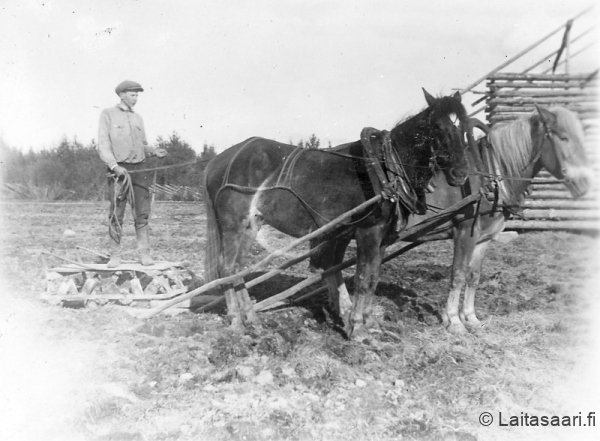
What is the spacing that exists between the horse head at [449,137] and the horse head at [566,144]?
1281 millimetres

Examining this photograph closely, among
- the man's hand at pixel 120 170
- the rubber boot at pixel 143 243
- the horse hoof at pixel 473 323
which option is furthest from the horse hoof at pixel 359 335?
the man's hand at pixel 120 170

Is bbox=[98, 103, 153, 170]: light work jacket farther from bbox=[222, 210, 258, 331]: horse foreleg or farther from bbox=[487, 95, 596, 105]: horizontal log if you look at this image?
bbox=[487, 95, 596, 105]: horizontal log

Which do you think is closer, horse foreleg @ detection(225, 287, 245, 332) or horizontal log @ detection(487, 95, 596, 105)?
horse foreleg @ detection(225, 287, 245, 332)

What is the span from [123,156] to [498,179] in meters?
4.17

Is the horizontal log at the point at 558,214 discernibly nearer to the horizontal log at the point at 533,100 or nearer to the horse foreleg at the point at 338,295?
the horizontal log at the point at 533,100

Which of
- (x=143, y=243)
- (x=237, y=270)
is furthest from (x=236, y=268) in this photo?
(x=143, y=243)

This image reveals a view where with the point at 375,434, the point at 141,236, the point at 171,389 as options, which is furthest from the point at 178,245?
the point at 375,434

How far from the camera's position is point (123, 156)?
5.45m

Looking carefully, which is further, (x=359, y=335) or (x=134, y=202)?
(x=134, y=202)

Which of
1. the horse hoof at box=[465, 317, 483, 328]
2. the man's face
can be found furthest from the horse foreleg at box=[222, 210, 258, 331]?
the horse hoof at box=[465, 317, 483, 328]

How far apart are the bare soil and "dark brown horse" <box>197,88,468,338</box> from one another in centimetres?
59

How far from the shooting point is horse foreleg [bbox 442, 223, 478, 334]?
5.32m

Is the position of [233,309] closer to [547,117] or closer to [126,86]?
[126,86]

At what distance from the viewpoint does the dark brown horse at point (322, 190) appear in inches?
176
